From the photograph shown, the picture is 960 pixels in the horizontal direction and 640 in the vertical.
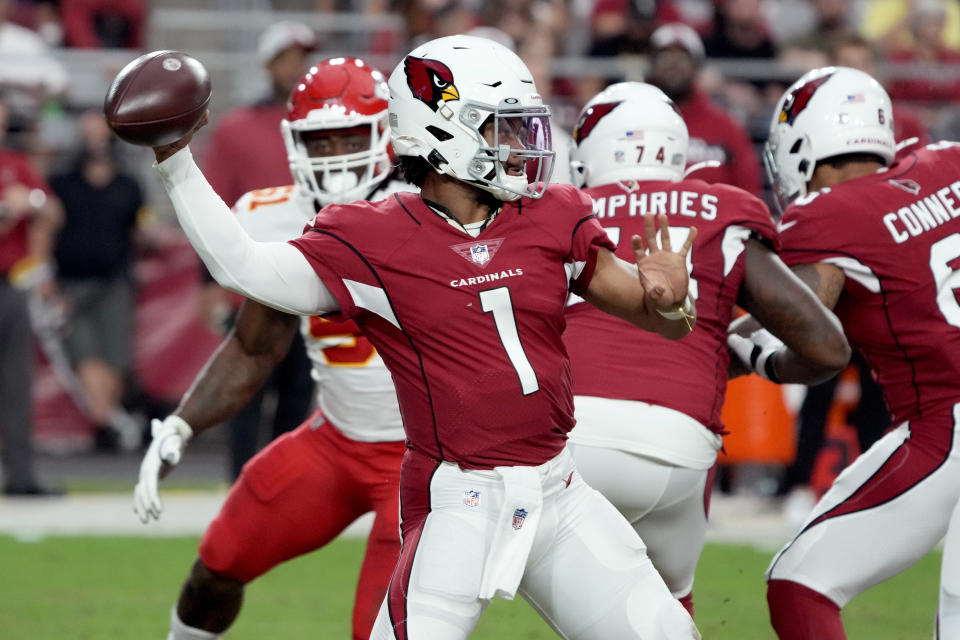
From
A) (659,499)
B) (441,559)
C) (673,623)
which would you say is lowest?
(659,499)

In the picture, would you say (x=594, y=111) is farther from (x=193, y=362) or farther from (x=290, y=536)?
(x=193, y=362)

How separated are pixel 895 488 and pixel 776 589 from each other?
1.30ft

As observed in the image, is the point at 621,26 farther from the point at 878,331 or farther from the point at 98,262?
the point at 878,331

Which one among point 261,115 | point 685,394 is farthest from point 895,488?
point 261,115

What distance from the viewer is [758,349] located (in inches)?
153

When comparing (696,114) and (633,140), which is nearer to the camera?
(633,140)

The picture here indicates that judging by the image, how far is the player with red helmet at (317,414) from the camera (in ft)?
12.5

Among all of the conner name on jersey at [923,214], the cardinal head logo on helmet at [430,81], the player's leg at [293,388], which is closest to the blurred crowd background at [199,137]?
the player's leg at [293,388]

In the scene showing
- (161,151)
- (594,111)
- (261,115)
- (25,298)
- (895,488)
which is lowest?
(25,298)

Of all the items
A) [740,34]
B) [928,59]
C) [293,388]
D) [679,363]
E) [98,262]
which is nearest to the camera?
[679,363]

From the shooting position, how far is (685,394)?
11.9 feet

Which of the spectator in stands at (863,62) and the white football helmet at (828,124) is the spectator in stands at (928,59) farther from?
the white football helmet at (828,124)

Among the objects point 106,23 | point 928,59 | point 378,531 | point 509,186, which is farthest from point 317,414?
point 928,59

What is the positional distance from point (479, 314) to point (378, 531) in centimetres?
101
